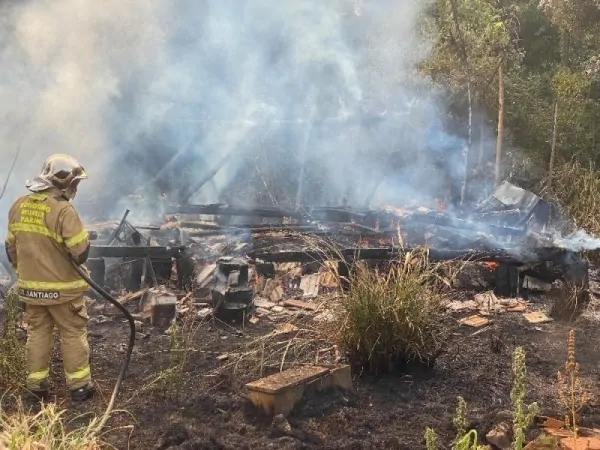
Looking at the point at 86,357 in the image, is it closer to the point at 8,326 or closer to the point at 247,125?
the point at 8,326

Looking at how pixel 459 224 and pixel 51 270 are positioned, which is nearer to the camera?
pixel 51 270

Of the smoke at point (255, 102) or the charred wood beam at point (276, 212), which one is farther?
the smoke at point (255, 102)

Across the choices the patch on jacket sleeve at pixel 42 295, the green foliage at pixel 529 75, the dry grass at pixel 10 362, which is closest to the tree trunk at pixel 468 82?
the green foliage at pixel 529 75

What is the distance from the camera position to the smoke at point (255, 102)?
13.2 metres

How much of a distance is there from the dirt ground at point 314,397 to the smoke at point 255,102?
7.83 m

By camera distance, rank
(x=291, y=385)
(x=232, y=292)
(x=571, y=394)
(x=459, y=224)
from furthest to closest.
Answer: (x=459, y=224) → (x=232, y=292) → (x=571, y=394) → (x=291, y=385)

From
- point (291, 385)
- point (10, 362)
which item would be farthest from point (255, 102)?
point (291, 385)

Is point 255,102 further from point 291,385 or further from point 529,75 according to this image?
point 291,385

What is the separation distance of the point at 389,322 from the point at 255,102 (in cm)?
1099

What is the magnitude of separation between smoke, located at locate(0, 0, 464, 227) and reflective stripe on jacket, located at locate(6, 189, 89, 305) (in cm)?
812

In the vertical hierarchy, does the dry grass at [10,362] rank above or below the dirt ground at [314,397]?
above

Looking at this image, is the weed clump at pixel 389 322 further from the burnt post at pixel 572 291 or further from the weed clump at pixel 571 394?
the burnt post at pixel 572 291

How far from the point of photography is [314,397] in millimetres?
4262

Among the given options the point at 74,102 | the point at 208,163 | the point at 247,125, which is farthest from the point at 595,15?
the point at 74,102
